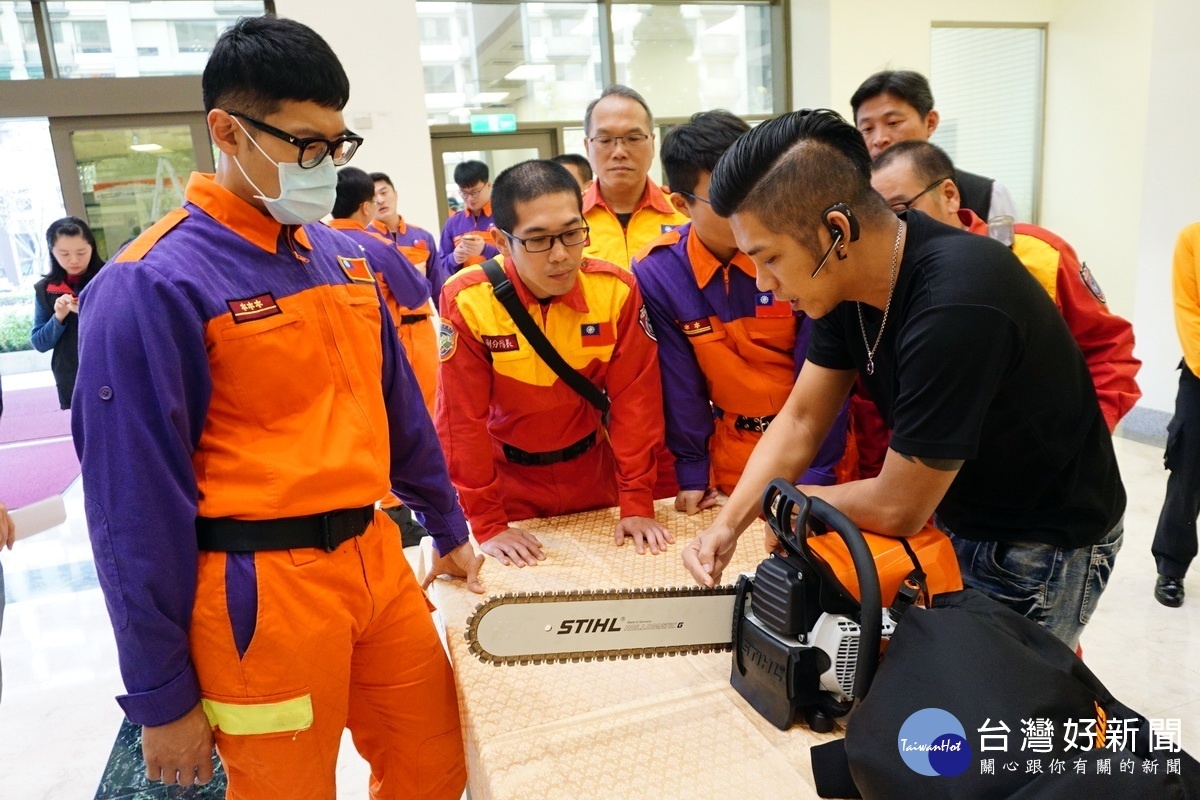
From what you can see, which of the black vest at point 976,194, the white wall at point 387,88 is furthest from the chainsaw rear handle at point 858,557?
the white wall at point 387,88

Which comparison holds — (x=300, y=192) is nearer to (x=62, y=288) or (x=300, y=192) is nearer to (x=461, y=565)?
(x=461, y=565)

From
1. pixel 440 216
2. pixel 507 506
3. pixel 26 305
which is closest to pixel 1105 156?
pixel 440 216

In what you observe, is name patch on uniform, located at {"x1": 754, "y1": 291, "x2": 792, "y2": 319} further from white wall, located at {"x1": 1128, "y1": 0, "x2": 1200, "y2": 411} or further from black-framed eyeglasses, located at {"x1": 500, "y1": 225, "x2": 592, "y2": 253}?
white wall, located at {"x1": 1128, "y1": 0, "x2": 1200, "y2": 411}

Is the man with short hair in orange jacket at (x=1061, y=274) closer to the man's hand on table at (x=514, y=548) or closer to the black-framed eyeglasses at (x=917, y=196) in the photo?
the black-framed eyeglasses at (x=917, y=196)

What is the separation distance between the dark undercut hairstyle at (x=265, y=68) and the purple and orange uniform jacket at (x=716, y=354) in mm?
1063

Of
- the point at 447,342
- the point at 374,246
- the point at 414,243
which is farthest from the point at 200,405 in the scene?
the point at 414,243

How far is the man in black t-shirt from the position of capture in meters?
1.10

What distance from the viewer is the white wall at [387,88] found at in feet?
20.7

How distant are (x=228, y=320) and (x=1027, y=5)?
941 cm

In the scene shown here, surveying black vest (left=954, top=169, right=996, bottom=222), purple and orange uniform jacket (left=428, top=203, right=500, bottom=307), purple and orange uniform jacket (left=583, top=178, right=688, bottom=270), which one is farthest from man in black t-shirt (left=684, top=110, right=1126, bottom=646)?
purple and orange uniform jacket (left=428, top=203, right=500, bottom=307)

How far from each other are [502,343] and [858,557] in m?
1.14

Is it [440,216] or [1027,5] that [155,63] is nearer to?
[440,216]

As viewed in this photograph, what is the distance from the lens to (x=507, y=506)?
2.15 m

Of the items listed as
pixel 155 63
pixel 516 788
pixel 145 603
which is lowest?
pixel 516 788
